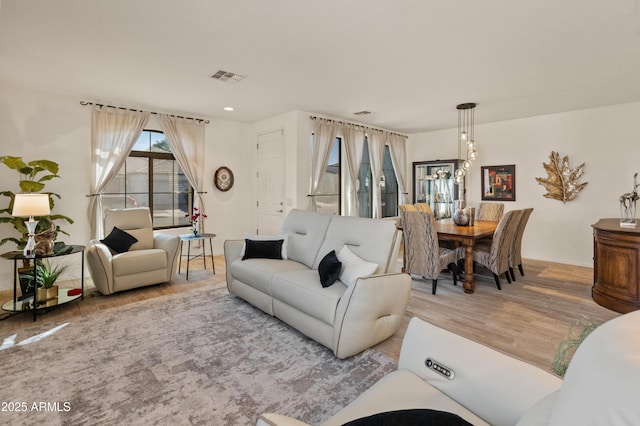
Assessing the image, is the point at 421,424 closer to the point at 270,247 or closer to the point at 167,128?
the point at 270,247

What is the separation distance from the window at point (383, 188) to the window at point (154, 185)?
3.42 metres

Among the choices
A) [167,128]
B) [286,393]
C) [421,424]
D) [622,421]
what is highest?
[167,128]

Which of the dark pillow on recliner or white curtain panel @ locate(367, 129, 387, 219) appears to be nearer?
the dark pillow on recliner

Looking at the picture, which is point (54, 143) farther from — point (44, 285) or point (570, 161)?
point (570, 161)

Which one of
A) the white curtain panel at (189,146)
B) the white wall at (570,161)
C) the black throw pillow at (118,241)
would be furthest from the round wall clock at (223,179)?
the white wall at (570,161)

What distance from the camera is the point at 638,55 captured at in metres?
3.21

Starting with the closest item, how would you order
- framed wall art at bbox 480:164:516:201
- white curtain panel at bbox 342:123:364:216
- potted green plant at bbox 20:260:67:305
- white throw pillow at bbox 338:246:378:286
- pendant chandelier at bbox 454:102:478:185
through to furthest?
white throw pillow at bbox 338:246:378:286, potted green plant at bbox 20:260:67:305, pendant chandelier at bbox 454:102:478:185, framed wall art at bbox 480:164:516:201, white curtain panel at bbox 342:123:364:216

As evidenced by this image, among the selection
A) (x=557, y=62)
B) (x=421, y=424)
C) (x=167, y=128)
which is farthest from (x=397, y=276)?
(x=167, y=128)

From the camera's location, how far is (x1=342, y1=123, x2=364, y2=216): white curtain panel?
20.4ft

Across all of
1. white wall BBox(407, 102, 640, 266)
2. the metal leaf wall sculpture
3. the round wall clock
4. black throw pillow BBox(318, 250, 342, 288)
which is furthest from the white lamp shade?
Answer: the metal leaf wall sculpture

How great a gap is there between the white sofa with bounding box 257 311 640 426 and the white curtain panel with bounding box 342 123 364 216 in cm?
504

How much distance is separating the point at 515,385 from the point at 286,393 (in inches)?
52.8

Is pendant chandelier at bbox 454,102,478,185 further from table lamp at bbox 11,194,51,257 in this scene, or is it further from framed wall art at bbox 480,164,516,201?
table lamp at bbox 11,194,51,257

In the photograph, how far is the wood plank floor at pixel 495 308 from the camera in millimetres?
2695
